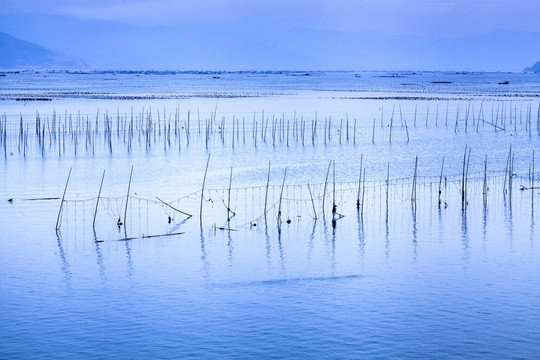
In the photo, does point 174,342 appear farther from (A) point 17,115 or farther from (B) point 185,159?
(A) point 17,115

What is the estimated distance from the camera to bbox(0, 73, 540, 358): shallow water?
1078cm

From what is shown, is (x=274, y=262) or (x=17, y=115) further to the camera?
(x=17, y=115)

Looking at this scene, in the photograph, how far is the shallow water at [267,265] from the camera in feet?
35.4

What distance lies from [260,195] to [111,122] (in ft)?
71.4

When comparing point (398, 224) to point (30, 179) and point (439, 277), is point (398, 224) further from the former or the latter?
point (30, 179)

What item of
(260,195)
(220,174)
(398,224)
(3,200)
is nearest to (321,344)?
(398,224)

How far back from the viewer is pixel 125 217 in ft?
55.9

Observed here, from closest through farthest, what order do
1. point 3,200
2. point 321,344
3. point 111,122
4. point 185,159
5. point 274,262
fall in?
point 321,344 → point 274,262 → point 3,200 → point 185,159 → point 111,122

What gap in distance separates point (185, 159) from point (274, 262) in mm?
14108

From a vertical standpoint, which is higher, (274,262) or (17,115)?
(17,115)

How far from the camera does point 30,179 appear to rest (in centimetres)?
2344

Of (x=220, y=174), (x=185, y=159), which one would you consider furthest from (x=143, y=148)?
(x=220, y=174)

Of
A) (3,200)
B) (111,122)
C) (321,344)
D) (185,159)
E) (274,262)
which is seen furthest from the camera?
(111,122)

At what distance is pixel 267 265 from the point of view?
14.5 metres
